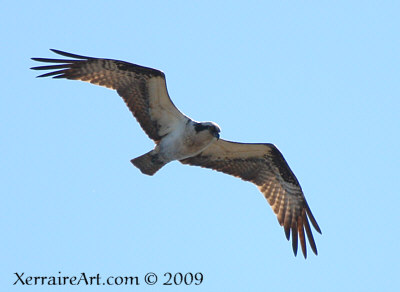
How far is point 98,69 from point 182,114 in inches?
64.7

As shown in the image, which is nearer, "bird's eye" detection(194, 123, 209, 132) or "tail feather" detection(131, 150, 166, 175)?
"bird's eye" detection(194, 123, 209, 132)

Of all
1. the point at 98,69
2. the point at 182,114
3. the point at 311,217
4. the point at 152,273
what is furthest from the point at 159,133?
the point at 311,217

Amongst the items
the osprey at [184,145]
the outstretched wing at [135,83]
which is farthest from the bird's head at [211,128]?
the outstretched wing at [135,83]

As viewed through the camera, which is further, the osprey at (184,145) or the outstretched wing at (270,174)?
the outstretched wing at (270,174)

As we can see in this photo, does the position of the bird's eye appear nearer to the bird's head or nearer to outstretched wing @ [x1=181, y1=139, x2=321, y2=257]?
the bird's head

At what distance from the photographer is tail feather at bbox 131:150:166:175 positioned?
12.0 m

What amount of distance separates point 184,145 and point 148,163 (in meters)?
0.70

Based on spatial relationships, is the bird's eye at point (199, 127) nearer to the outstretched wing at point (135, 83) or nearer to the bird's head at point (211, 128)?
the bird's head at point (211, 128)

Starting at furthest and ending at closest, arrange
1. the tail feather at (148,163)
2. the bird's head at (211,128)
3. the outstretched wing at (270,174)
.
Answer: the outstretched wing at (270,174), the tail feather at (148,163), the bird's head at (211,128)

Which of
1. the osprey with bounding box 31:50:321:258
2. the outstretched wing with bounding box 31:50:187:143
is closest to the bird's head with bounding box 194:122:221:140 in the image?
the osprey with bounding box 31:50:321:258

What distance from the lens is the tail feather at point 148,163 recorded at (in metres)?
12.0

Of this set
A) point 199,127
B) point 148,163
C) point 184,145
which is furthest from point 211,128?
point 148,163

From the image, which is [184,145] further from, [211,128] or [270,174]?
[270,174]

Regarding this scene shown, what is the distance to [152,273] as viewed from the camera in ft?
39.7
